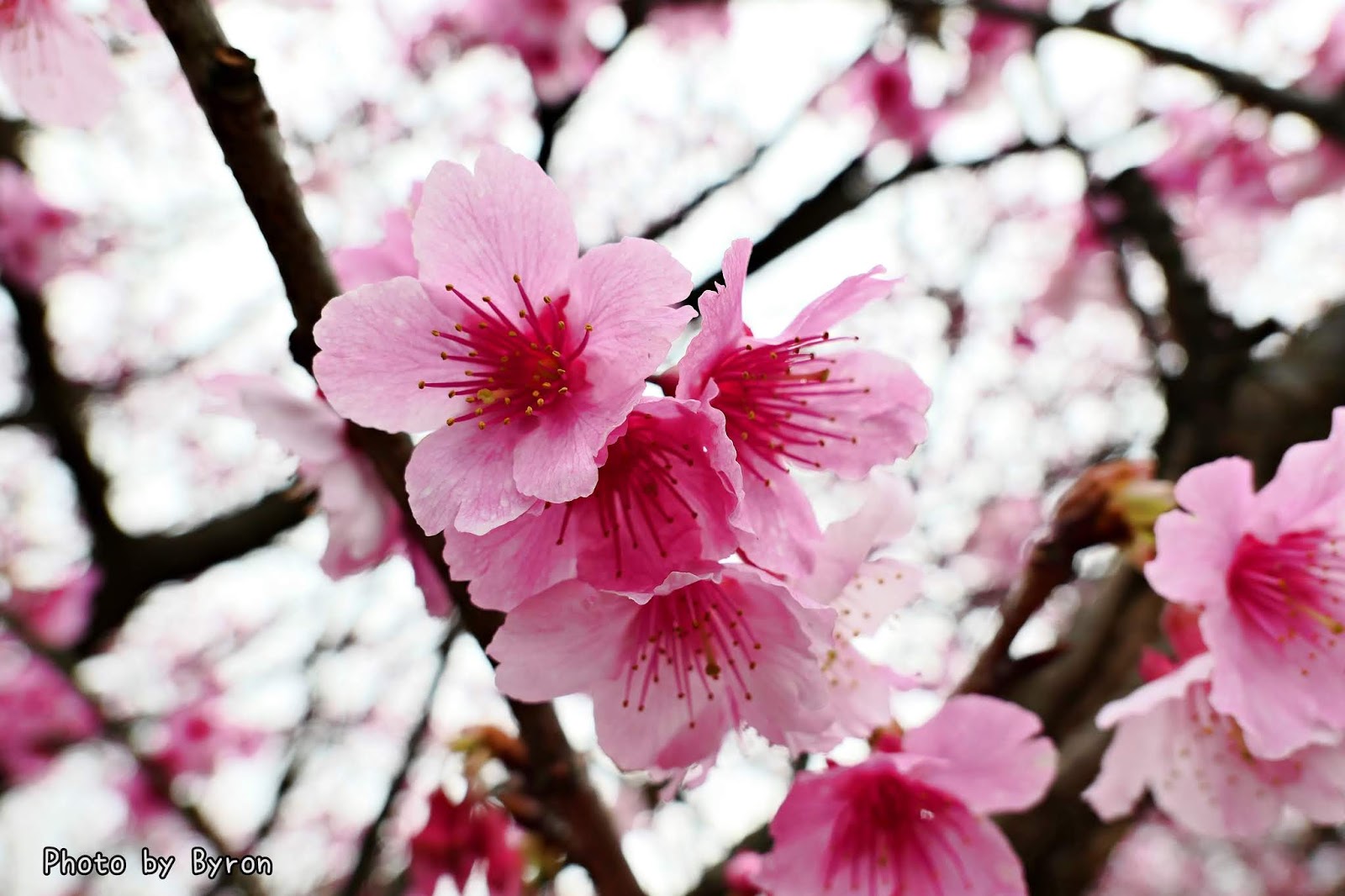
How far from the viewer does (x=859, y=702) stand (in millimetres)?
872

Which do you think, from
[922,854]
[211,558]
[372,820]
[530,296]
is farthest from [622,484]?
[211,558]

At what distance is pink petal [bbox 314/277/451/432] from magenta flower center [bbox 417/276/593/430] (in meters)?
0.01

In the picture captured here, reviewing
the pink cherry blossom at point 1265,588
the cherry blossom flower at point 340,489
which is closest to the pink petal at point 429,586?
the cherry blossom flower at point 340,489

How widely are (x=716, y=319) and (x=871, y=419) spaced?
246 mm

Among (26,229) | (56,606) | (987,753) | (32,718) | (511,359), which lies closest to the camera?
(511,359)

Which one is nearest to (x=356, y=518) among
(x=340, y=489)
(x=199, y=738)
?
(x=340, y=489)

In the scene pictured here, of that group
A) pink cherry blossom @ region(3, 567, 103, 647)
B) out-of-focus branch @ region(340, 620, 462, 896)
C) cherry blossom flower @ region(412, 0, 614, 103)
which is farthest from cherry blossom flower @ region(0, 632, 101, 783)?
cherry blossom flower @ region(412, 0, 614, 103)

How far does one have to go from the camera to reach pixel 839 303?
2.41 feet

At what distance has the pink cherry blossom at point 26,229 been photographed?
135 inches

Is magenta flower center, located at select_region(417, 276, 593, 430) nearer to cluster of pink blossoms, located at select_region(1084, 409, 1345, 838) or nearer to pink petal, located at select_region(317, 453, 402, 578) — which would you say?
pink petal, located at select_region(317, 453, 402, 578)

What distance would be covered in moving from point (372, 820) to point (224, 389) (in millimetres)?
1590

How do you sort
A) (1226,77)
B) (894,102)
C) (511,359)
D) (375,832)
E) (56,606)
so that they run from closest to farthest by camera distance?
(511,359) < (1226,77) < (375,832) < (894,102) < (56,606)

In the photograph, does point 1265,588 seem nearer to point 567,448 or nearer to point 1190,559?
point 1190,559

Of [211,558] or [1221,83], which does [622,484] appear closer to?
[1221,83]
